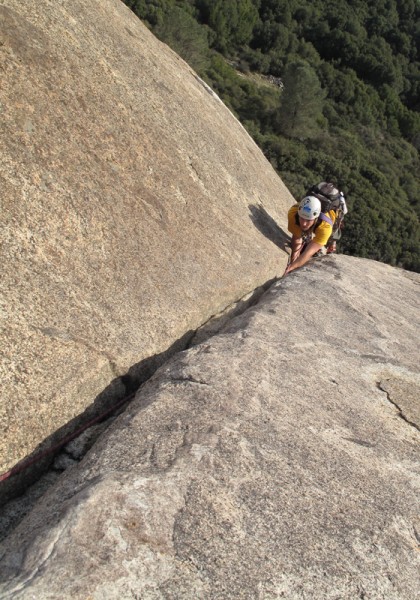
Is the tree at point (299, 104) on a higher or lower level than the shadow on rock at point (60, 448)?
higher

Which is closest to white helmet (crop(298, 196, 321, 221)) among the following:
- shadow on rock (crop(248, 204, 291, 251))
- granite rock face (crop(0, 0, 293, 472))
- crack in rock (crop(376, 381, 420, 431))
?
shadow on rock (crop(248, 204, 291, 251))

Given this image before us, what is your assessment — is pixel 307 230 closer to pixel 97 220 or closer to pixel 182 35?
pixel 97 220

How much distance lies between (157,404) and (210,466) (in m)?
0.67

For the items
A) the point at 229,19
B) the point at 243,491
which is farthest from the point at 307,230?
the point at 229,19

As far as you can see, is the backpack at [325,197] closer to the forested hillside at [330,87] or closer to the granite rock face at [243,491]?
the granite rock face at [243,491]

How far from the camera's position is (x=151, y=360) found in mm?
4668

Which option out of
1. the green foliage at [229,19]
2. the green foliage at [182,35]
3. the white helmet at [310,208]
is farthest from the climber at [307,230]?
the green foliage at [229,19]

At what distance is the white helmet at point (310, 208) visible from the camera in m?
7.48

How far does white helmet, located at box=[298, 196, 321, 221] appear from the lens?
7.48 m

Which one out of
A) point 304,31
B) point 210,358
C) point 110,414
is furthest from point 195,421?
point 304,31

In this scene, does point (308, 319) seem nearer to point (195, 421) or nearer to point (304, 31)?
point (195, 421)

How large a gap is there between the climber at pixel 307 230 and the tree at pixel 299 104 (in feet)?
124

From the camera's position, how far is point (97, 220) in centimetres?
497

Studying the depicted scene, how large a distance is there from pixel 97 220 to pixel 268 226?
3.56 m
